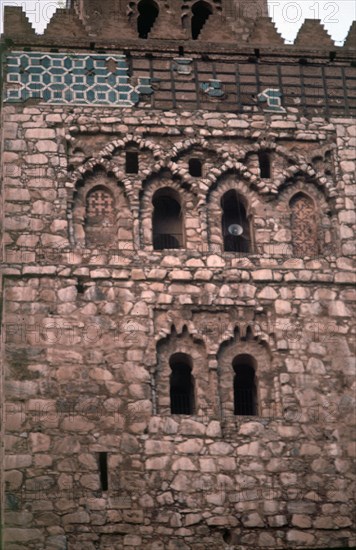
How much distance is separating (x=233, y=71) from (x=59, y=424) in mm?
6077

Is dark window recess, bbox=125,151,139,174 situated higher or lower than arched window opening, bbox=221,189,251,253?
higher

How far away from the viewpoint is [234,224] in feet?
90.7

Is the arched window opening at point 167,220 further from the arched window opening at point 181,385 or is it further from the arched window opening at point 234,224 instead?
the arched window opening at point 181,385

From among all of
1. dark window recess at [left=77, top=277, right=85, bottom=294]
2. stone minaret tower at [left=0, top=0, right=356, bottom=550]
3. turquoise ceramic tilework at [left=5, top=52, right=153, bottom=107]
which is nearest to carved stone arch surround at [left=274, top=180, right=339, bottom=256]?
stone minaret tower at [left=0, top=0, right=356, bottom=550]

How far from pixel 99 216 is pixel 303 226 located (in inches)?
112

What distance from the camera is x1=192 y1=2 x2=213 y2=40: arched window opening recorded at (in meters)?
29.5

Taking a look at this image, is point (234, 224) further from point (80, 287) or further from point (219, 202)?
point (80, 287)

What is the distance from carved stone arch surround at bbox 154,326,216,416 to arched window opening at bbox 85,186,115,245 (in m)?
1.73

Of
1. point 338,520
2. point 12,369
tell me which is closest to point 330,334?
point 338,520

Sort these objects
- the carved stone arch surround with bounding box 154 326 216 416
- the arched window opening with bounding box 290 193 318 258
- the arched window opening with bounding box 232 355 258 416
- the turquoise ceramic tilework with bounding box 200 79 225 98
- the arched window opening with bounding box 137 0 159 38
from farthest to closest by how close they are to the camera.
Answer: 1. the arched window opening with bounding box 137 0 159 38
2. the turquoise ceramic tilework with bounding box 200 79 225 98
3. the arched window opening with bounding box 290 193 318 258
4. the arched window opening with bounding box 232 355 258 416
5. the carved stone arch surround with bounding box 154 326 216 416

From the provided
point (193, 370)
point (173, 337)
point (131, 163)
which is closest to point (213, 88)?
point (131, 163)

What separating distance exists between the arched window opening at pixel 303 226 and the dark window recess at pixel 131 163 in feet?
7.36

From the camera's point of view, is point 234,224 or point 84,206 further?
point 234,224

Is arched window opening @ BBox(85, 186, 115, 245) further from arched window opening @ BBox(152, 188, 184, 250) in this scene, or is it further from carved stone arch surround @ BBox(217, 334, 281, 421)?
carved stone arch surround @ BBox(217, 334, 281, 421)
